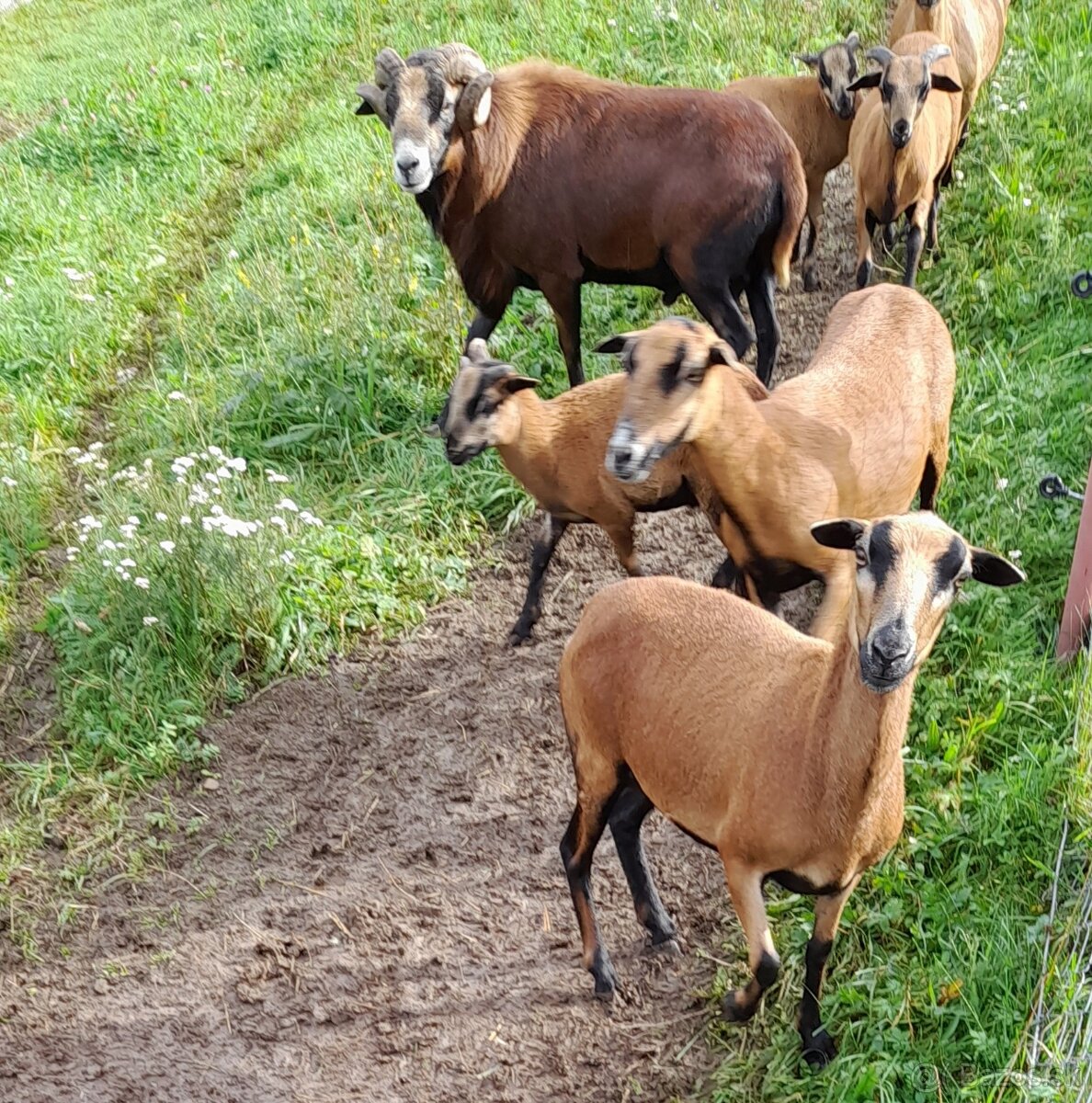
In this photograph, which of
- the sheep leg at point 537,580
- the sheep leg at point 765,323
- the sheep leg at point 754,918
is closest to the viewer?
the sheep leg at point 754,918

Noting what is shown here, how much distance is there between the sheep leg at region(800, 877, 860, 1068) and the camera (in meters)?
3.23

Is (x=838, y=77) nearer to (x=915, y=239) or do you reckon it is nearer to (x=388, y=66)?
(x=915, y=239)

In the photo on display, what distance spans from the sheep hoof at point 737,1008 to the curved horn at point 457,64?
4.46m

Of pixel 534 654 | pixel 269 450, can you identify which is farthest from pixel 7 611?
pixel 534 654

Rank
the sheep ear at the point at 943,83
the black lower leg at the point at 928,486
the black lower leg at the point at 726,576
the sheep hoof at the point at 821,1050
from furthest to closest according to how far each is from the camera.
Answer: the sheep ear at the point at 943,83
the black lower leg at the point at 726,576
the black lower leg at the point at 928,486
the sheep hoof at the point at 821,1050

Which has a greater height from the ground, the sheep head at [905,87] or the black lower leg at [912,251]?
the sheep head at [905,87]

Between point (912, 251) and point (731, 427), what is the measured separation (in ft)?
8.90

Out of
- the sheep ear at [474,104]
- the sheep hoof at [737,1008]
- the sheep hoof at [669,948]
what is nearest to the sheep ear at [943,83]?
the sheep ear at [474,104]

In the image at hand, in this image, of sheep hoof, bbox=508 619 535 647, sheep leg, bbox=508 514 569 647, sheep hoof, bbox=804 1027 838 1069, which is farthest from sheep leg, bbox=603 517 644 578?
sheep hoof, bbox=804 1027 838 1069

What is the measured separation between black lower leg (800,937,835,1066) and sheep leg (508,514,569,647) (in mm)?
2172

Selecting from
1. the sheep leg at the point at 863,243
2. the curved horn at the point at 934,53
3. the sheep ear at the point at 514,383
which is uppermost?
the curved horn at the point at 934,53

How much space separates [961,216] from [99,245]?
6.07 m

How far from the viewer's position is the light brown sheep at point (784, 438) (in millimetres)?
Answer: 3988

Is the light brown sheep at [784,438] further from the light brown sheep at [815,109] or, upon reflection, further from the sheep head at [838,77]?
the sheep head at [838,77]
